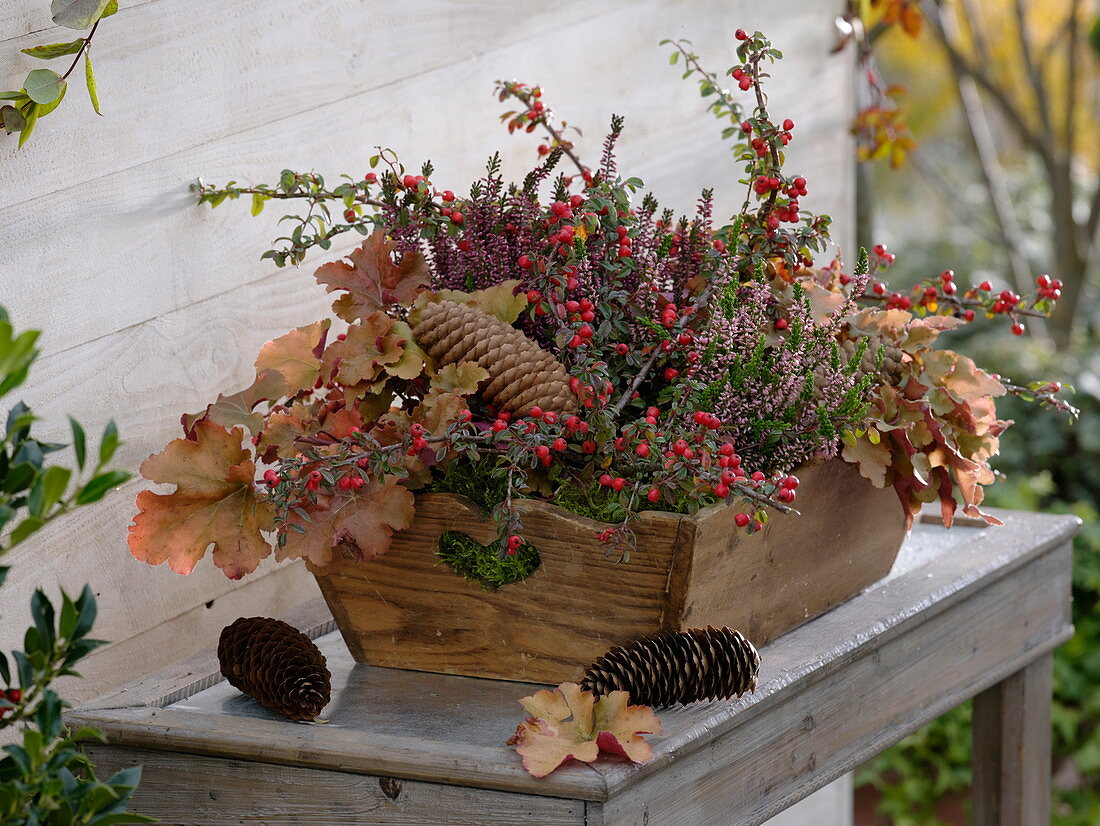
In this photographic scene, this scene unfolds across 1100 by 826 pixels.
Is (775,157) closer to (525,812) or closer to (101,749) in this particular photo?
(525,812)

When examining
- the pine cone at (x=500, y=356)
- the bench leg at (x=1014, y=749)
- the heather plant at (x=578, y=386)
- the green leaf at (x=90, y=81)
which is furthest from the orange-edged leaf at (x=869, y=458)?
the green leaf at (x=90, y=81)

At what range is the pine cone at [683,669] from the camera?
2.75 feet

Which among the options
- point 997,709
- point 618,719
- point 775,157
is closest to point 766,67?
point 775,157

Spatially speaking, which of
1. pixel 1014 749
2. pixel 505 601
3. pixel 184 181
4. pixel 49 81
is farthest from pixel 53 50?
pixel 1014 749

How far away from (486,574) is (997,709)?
0.77 meters

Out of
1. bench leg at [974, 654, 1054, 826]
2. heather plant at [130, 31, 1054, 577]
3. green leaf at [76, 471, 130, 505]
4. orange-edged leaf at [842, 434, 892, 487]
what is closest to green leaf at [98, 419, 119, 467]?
green leaf at [76, 471, 130, 505]

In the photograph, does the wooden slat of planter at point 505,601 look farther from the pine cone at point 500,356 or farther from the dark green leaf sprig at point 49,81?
the dark green leaf sprig at point 49,81

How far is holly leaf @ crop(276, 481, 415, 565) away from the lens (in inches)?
33.8

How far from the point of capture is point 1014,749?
4.56 feet

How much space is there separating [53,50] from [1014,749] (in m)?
1.22

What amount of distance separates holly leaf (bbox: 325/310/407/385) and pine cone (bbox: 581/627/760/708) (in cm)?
27

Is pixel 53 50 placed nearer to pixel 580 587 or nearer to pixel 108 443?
pixel 108 443

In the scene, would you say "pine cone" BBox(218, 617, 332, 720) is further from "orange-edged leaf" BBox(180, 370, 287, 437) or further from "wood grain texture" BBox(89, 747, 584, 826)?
"orange-edged leaf" BBox(180, 370, 287, 437)

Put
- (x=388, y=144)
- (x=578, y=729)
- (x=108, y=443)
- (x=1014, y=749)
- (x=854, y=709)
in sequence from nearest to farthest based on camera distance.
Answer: (x=108, y=443) → (x=578, y=729) → (x=854, y=709) → (x=388, y=144) → (x=1014, y=749)
